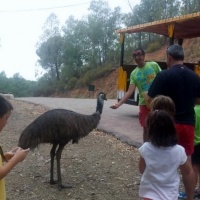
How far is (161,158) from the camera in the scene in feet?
9.86

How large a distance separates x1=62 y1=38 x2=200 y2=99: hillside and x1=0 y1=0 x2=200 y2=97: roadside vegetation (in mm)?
660

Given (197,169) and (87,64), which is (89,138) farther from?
(87,64)

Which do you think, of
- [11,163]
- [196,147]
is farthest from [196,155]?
[11,163]

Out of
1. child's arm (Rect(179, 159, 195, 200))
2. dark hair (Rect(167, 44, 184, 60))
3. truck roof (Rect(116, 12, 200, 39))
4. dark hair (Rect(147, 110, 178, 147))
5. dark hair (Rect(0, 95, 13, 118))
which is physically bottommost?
child's arm (Rect(179, 159, 195, 200))

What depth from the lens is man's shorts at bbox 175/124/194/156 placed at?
153 inches

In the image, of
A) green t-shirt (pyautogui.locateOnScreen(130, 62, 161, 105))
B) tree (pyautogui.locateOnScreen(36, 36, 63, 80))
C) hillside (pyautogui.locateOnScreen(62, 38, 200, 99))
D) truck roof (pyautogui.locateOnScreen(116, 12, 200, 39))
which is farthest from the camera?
tree (pyautogui.locateOnScreen(36, 36, 63, 80))

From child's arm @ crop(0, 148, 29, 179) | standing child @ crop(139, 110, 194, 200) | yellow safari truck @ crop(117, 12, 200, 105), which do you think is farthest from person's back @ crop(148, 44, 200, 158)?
yellow safari truck @ crop(117, 12, 200, 105)

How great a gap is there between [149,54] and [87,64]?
6.26 metres

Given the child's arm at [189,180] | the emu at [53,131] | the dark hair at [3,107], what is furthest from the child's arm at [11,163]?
the emu at [53,131]

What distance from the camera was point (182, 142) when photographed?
3904mm

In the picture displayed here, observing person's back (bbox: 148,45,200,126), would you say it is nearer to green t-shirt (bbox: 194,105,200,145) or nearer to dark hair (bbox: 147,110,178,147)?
green t-shirt (bbox: 194,105,200,145)

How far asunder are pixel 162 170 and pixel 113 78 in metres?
28.7

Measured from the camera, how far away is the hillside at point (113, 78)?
89.1 feet

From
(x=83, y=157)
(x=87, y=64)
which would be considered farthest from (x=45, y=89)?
(x=83, y=157)
